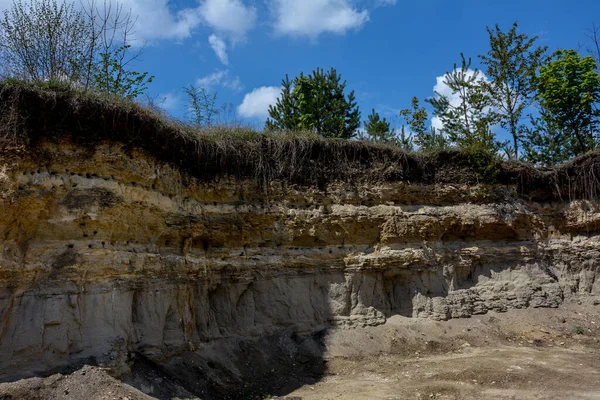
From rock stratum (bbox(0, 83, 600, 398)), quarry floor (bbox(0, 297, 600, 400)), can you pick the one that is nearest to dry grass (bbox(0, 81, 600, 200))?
rock stratum (bbox(0, 83, 600, 398))

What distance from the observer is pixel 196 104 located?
14875mm

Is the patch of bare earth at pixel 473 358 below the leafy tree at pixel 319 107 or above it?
below

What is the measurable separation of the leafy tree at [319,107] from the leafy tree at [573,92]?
8.34m

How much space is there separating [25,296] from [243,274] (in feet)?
15.9

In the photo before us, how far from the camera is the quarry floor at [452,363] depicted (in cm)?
685

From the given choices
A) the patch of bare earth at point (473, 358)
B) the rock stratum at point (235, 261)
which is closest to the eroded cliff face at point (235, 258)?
the rock stratum at point (235, 261)

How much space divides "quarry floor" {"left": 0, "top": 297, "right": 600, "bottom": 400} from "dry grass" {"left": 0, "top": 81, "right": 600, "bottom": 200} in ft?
12.8

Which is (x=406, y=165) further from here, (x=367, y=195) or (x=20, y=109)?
(x=20, y=109)

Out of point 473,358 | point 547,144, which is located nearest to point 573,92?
point 547,144

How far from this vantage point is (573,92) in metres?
20.2

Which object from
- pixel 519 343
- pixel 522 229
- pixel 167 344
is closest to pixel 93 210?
pixel 167 344

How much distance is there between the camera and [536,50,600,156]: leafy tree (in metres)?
20.1

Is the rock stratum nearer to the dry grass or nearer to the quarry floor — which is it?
the dry grass

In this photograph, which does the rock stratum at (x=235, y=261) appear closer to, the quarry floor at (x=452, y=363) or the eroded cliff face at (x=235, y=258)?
the eroded cliff face at (x=235, y=258)
